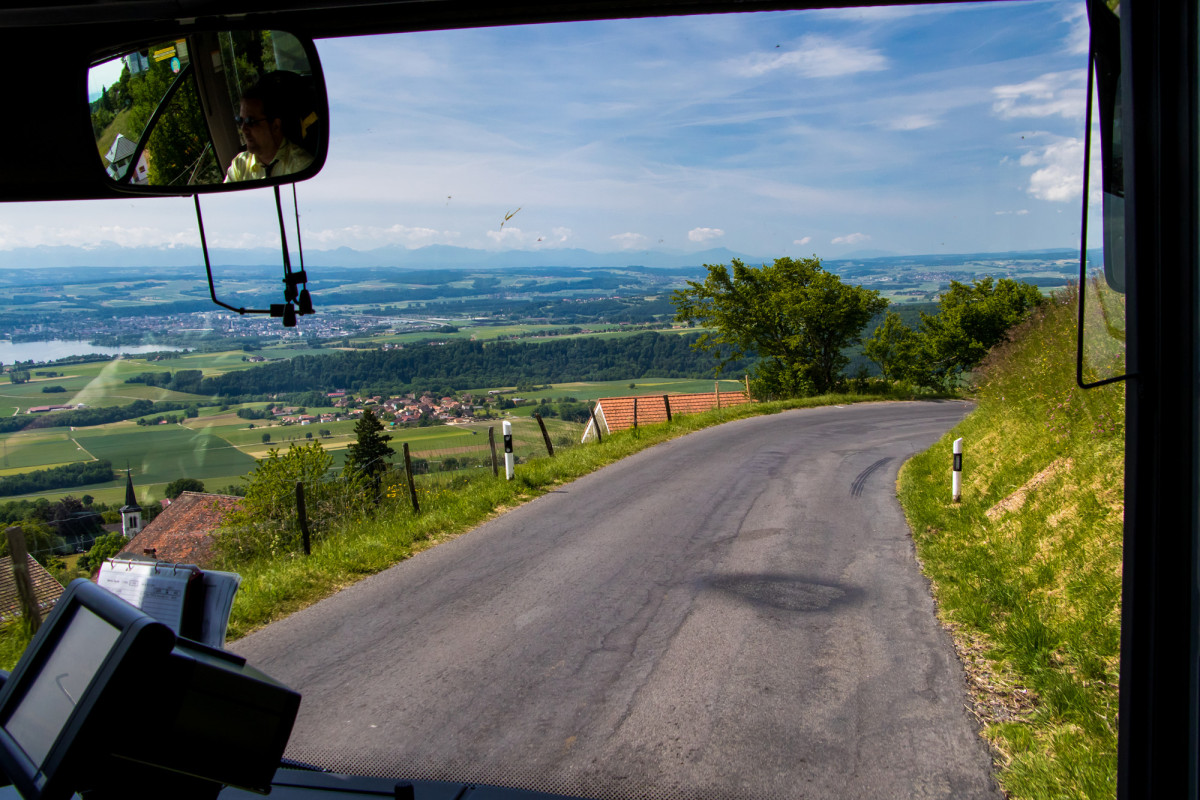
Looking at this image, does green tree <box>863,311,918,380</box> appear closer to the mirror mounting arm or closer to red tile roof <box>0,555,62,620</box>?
red tile roof <box>0,555,62,620</box>

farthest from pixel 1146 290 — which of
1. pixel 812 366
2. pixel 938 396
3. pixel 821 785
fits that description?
pixel 812 366

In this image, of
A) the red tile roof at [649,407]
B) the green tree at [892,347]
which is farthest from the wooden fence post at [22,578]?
the green tree at [892,347]

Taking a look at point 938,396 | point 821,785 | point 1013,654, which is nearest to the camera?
point 821,785

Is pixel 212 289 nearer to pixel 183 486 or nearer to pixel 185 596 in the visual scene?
pixel 185 596

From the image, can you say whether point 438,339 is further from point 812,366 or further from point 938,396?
point 938,396

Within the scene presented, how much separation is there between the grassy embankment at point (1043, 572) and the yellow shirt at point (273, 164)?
4.07 m

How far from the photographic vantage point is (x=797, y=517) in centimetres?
1012

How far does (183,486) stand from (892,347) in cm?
3666

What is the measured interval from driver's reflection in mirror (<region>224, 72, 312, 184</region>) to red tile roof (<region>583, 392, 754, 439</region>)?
78.2ft

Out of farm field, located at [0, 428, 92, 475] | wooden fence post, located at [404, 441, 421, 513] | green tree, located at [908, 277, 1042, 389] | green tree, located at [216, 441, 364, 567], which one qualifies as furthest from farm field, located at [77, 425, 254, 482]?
green tree, located at [908, 277, 1042, 389]

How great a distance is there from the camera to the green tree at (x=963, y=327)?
122 feet

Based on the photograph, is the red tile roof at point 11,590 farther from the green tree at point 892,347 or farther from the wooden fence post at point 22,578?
the green tree at point 892,347

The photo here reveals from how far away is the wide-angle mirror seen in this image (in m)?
1.94

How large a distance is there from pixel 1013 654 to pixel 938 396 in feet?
111
